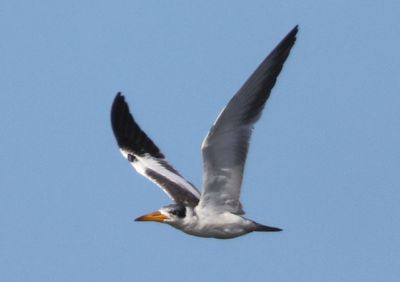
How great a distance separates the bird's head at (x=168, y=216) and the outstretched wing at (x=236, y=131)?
1.60ft

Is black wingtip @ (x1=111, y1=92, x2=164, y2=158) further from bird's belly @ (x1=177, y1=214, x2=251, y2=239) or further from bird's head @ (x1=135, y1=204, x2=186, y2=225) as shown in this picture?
bird's belly @ (x1=177, y1=214, x2=251, y2=239)

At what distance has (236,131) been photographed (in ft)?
55.9

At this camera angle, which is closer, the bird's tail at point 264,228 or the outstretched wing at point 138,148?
the bird's tail at point 264,228

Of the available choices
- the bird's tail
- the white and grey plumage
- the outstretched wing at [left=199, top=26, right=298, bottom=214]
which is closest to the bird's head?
the white and grey plumage

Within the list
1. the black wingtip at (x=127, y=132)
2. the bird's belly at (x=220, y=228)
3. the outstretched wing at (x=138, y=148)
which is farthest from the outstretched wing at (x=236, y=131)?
the black wingtip at (x=127, y=132)

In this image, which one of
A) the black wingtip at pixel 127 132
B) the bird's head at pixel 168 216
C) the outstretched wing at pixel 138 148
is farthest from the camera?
the black wingtip at pixel 127 132

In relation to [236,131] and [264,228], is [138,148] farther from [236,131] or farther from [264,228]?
[236,131]

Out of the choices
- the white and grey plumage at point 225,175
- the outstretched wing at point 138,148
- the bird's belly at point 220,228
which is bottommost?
the bird's belly at point 220,228

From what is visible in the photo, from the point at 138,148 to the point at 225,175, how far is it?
4885 millimetres

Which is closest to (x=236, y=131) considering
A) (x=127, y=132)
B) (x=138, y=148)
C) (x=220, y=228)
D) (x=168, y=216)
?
(x=220, y=228)

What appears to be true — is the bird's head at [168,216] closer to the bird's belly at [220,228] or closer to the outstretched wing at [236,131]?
the bird's belly at [220,228]

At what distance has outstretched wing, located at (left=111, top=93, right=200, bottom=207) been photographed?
68.9 ft

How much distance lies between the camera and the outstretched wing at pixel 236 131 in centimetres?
1659

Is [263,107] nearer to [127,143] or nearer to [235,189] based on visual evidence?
[235,189]
